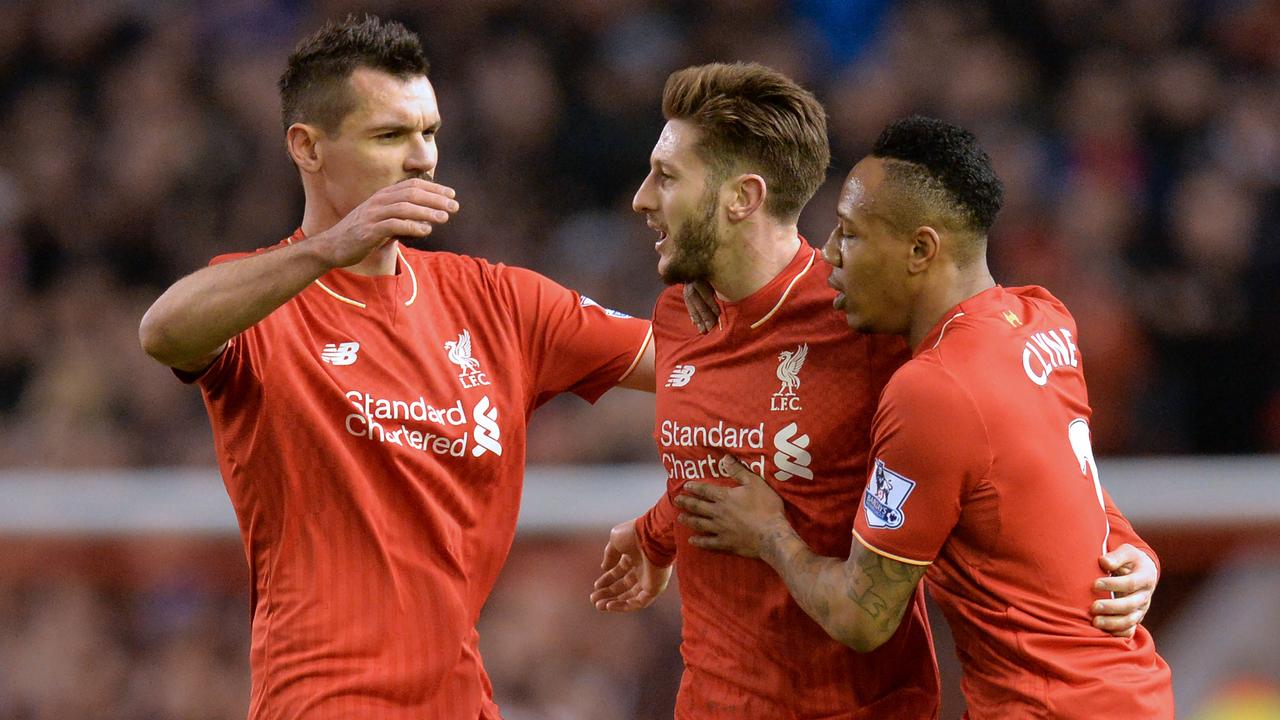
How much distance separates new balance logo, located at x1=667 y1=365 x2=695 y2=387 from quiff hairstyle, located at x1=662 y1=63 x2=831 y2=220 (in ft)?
1.37

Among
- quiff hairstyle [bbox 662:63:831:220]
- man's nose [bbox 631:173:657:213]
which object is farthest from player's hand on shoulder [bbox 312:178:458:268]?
quiff hairstyle [bbox 662:63:831:220]

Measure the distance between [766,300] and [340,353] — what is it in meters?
0.98

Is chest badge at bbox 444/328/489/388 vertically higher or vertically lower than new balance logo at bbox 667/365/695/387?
higher

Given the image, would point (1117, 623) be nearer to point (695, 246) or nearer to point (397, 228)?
point (695, 246)

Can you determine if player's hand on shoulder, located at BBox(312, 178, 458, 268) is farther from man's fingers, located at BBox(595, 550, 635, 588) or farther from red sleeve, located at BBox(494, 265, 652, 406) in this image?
man's fingers, located at BBox(595, 550, 635, 588)

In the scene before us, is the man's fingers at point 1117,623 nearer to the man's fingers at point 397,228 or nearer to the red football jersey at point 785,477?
the red football jersey at point 785,477

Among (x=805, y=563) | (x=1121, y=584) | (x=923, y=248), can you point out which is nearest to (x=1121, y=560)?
(x=1121, y=584)

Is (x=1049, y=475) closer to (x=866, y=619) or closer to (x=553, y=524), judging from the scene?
(x=866, y=619)

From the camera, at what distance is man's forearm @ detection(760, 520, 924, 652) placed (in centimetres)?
301

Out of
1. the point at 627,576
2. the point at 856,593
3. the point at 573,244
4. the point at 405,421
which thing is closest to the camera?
the point at 856,593

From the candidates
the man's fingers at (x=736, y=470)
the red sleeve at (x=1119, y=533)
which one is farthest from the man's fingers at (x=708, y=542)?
the red sleeve at (x=1119, y=533)

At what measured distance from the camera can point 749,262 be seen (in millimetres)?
3531

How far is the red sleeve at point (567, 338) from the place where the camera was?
12.0ft

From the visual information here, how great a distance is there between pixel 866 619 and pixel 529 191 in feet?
16.8
